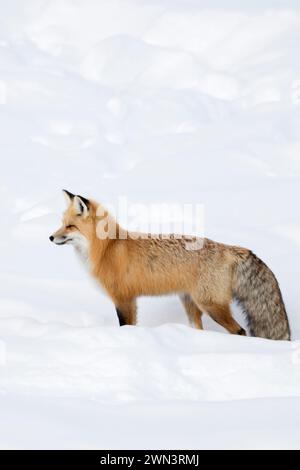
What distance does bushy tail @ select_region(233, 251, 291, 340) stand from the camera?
177 inches

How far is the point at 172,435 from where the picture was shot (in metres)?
2.88

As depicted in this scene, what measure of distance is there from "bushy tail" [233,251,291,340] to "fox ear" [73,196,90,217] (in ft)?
3.79

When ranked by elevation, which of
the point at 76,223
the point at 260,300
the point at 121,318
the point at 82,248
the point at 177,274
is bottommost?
the point at 121,318

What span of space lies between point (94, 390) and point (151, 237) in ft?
5.50

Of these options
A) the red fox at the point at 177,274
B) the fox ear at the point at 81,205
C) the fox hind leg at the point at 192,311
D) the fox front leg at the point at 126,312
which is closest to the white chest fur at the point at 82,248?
the red fox at the point at 177,274

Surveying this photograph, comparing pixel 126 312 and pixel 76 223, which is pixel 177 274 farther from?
pixel 76 223

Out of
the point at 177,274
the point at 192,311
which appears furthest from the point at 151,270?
the point at 192,311

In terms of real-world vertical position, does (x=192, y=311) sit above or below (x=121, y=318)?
above

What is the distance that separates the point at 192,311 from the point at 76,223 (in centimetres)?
112

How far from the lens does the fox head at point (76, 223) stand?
14.7 feet

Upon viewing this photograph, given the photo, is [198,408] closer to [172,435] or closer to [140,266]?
[172,435]

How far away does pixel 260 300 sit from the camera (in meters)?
4.50
